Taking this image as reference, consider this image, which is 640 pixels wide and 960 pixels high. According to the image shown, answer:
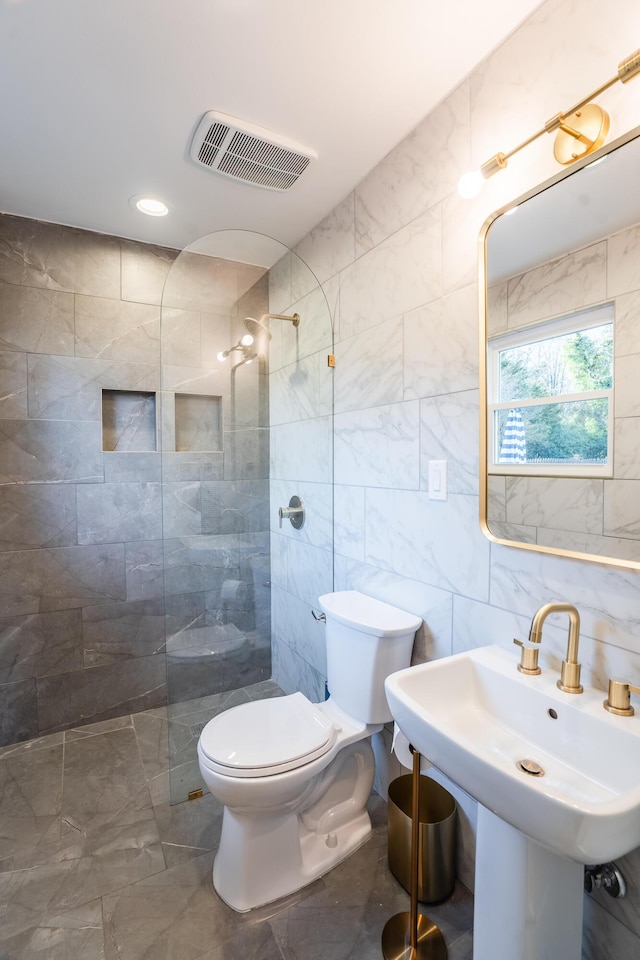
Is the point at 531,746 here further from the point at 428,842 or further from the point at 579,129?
the point at 579,129

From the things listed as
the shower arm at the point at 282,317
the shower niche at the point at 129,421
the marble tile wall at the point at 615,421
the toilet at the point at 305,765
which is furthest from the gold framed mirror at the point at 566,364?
the shower niche at the point at 129,421

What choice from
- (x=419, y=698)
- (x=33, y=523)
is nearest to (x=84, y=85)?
(x=33, y=523)

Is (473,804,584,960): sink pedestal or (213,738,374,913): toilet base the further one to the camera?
(213,738,374,913): toilet base

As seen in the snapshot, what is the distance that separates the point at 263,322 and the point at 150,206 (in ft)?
2.46

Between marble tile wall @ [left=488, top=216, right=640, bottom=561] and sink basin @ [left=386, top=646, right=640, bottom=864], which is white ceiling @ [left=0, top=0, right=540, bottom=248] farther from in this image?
sink basin @ [left=386, top=646, right=640, bottom=864]

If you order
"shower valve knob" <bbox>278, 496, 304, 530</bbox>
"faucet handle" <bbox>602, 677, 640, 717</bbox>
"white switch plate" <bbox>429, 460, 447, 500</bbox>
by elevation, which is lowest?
"faucet handle" <bbox>602, 677, 640, 717</bbox>

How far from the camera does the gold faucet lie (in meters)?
1.05

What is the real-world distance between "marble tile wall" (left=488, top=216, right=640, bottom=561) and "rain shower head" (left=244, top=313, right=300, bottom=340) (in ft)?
3.49

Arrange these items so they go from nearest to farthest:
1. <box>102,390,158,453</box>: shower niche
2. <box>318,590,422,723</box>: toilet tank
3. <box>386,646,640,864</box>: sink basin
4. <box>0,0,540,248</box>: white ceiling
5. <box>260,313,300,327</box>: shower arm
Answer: <box>386,646,640,864</box>: sink basin
<box>0,0,540,248</box>: white ceiling
<box>318,590,422,723</box>: toilet tank
<box>260,313,300,327</box>: shower arm
<box>102,390,158,453</box>: shower niche

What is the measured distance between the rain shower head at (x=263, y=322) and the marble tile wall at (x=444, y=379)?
7.6 inches

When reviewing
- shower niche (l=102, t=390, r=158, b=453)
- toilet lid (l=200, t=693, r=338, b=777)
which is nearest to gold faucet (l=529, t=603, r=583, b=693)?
toilet lid (l=200, t=693, r=338, b=777)

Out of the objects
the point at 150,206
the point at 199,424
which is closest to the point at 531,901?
the point at 199,424

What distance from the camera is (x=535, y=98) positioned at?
1.21 m

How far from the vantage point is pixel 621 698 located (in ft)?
3.24
